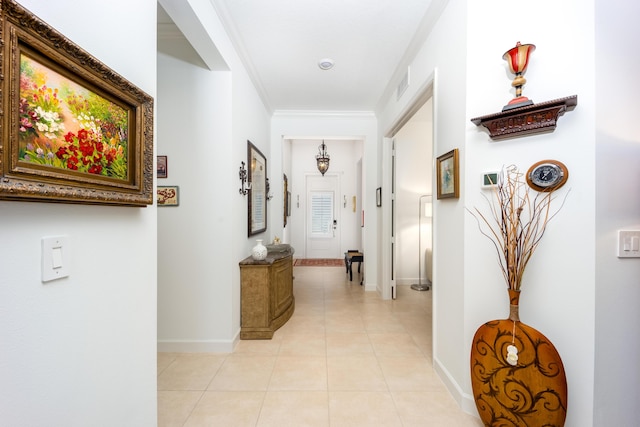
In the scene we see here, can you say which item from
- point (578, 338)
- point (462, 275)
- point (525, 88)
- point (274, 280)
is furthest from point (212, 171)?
point (578, 338)

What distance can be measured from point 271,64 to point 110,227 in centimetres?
264

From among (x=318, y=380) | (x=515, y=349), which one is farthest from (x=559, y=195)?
(x=318, y=380)

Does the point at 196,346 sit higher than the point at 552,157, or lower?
lower

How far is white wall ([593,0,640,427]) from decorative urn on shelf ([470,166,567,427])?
0.23m

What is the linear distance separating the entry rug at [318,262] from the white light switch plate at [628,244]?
561 centimetres

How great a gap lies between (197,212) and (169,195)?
11.8 inches

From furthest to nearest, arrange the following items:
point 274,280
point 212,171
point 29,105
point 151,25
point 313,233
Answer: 1. point 313,233
2. point 274,280
3. point 212,171
4. point 151,25
5. point 29,105

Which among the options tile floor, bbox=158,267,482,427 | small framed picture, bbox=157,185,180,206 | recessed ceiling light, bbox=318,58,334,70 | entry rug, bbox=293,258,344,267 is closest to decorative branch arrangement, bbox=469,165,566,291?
tile floor, bbox=158,267,482,427

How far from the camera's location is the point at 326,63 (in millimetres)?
3051

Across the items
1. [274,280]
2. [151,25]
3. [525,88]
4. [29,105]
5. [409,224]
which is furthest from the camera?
[409,224]

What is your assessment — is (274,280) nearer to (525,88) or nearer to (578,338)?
(578,338)

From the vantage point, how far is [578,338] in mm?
1459

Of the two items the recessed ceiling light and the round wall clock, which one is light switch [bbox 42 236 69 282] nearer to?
the round wall clock

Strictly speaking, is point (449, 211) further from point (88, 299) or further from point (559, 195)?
point (88, 299)
